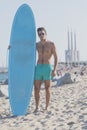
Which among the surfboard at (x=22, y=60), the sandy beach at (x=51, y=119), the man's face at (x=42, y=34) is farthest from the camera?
the surfboard at (x=22, y=60)

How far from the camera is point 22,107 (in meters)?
6.57

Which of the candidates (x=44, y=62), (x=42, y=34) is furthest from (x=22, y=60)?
(x=42, y=34)

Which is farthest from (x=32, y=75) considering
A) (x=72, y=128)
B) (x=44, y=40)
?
(x=72, y=128)

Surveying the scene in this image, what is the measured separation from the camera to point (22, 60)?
21.9 feet

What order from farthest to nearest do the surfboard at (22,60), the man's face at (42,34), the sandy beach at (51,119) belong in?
the surfboard at (22,60) → the man's face at (42,34) → the sandy beach at (51,119)

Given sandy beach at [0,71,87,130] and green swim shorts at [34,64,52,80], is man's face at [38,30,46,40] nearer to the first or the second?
green swim shorts at [34,64,52,80]

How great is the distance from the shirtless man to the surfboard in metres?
0.09

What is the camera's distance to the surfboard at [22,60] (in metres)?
6.57

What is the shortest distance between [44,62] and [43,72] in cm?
18

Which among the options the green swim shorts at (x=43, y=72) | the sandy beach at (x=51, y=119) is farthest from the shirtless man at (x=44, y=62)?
the sandy beach at (x=51, y=119)

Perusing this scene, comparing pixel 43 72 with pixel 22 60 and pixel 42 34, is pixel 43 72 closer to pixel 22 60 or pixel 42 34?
pixel 22 60

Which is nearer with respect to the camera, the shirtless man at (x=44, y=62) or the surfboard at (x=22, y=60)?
the shirtless man at (x=44, y=62)

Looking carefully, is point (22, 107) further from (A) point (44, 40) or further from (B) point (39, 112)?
(A) point (44, 40)

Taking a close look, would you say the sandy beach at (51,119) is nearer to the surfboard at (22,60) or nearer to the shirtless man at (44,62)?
the surfboard at (22,60)
